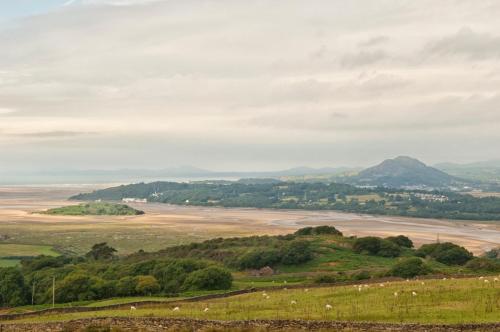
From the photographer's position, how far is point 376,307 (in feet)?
111

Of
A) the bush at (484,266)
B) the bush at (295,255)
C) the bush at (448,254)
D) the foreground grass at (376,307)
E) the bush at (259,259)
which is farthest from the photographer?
the bush at (448,254)

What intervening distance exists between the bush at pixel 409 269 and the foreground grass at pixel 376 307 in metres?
23.2

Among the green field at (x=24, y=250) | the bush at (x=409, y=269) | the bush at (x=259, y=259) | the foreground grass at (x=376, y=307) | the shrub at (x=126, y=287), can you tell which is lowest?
the green field at (x=24, y=250)

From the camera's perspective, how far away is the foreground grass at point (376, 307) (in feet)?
99.1

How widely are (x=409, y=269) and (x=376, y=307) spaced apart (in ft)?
119

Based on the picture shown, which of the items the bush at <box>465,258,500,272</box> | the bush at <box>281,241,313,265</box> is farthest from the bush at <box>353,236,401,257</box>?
the bush at <box>465,258,500,272</box>

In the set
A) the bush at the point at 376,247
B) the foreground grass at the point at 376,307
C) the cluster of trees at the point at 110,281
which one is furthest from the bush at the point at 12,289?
the bush at the point at 376,247

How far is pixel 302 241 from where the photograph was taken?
4058 inches

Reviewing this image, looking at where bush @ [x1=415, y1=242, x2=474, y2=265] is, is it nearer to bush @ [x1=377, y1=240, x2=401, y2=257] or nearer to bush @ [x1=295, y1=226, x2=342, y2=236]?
bush @ [x1=377, y1=240, x2=401, y2=257]

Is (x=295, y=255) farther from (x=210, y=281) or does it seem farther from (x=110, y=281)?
(x=110, y=281)

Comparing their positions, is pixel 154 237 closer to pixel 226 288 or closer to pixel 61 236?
pixel 61 236

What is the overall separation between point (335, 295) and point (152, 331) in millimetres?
17516

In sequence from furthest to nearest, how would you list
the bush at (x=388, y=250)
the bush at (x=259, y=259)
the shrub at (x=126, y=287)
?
the bush at (x=388, y=250), the bush at (x=259, y=259), the shrub at (x=126, y=287)

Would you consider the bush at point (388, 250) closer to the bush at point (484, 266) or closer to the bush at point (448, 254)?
the bush at point (448, 254)
